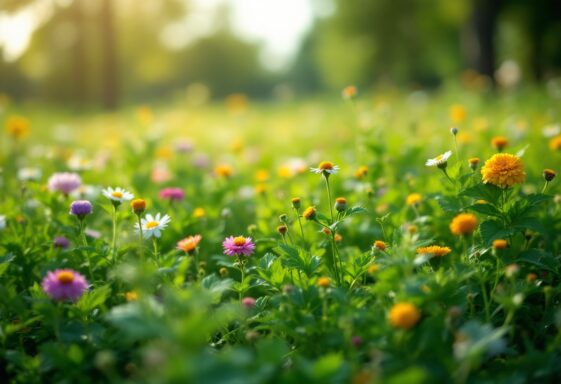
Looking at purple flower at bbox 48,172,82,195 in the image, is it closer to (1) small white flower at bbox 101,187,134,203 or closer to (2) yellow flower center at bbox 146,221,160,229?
(1) small white flower at bbox 101,187,134,203

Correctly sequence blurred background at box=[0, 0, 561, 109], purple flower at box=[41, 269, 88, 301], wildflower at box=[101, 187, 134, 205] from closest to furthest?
purple flower at box=[41, 269, 88, 301] → wildflower at box=[101, 187, 134, 205] → blurred background at box=[0, 0, 561, 109]

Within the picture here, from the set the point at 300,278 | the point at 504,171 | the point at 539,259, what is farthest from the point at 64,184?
the point at 539,259

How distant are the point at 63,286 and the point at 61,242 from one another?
Answer: 1.85 ft

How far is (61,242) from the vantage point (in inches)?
72.6

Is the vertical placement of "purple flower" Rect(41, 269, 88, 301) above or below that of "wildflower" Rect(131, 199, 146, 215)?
below

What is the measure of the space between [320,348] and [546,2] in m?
12.1

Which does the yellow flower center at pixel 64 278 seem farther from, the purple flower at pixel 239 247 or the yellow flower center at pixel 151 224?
the purple flower at pixel 239 247

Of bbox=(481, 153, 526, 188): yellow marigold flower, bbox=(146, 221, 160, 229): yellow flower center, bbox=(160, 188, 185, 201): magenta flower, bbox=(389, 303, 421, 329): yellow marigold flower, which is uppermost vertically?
bbox=(160, 188, 185, 201): magenta flower

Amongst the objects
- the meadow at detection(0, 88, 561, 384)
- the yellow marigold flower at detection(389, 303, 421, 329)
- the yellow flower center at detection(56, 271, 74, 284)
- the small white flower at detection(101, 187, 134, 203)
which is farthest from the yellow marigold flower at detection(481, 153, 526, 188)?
the yellow flower center at detection(56, 271, 74, 284)

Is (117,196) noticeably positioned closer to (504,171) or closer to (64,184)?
(64,184)

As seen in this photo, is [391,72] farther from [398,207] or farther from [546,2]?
[398,207]

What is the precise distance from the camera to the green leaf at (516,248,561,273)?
1537 mm

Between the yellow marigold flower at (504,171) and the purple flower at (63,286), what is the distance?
4.11 ft

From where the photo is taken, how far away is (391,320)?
1.16m
